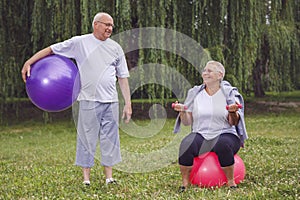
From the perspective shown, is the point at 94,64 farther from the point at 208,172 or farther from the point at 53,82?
the point at 208,172

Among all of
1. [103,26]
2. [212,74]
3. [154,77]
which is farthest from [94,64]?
[154,77]

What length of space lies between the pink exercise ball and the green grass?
0.12 meters

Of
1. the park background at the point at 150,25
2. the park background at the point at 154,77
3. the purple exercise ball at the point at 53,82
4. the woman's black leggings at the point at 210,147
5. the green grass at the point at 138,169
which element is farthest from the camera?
the park background at the point at 150,25

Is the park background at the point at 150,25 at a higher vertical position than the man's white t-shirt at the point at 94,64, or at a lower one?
higher

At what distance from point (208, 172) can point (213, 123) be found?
0.50 meters

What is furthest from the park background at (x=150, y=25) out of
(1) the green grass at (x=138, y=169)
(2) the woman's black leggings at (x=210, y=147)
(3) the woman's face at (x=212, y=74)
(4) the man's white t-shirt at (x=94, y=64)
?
(2) the woman's black leggings at (x=210, y=147)

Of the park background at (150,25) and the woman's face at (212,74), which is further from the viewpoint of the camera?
the park background at (150,25)

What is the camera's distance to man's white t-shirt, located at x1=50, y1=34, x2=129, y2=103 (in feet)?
17.2

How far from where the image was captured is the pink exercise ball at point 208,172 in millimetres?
5055

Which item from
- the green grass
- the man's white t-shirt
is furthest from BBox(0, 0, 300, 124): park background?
the man's white t-shirt

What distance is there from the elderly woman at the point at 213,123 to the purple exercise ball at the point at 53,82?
113 centimetres

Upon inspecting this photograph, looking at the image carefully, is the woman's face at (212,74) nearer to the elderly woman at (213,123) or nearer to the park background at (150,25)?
the elderly woman at (213,123)

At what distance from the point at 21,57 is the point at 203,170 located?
8.41 meters

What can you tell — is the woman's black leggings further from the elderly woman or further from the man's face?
the man's face
